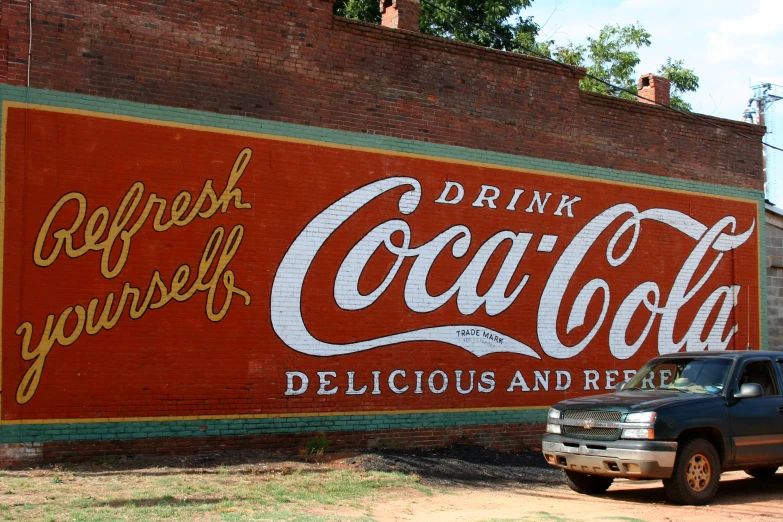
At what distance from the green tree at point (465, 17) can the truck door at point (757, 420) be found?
619 inches

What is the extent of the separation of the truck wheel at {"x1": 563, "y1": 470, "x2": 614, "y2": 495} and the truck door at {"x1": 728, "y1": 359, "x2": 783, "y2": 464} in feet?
5.53

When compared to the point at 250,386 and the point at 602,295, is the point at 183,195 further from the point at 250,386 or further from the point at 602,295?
the point at 602,295

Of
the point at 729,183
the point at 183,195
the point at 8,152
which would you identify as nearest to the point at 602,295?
the point at 729,183

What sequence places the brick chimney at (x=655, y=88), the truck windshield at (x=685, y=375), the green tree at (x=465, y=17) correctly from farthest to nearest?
the green tree at (x=465, y=17) → the brick chimney at (x=655, y=88) → the truck windshield at (x=685, y=375)

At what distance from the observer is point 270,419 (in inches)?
506

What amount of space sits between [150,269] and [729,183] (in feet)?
41.2

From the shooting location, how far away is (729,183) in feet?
62.0

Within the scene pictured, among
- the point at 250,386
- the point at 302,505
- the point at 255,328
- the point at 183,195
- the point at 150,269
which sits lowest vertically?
the point at 302,505

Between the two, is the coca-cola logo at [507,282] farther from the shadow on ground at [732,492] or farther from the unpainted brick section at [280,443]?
the shadow on ground at [732,492]

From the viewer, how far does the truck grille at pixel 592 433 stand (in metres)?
10.3

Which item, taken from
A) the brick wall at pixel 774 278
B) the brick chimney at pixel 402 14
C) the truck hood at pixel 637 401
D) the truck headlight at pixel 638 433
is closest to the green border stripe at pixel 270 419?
the brick chimney at pixel 402 14

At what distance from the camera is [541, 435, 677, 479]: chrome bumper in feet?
32.4

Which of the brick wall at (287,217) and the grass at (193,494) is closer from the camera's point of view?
the grass at (193,494)

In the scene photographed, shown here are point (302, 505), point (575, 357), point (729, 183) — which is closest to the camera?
point (302, 505)
